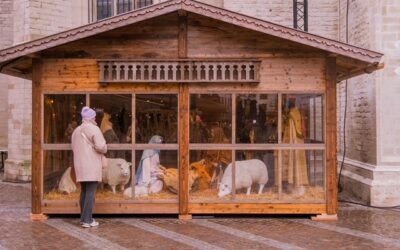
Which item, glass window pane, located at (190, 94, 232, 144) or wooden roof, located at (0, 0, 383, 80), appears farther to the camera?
glass window pane, located at (190, 94, 232, 144)

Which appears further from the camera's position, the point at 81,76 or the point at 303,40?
the point at 81,76

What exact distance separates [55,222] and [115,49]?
10.6 feet

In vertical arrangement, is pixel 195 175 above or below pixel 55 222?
above

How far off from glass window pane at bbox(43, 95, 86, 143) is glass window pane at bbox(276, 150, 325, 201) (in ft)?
12.4

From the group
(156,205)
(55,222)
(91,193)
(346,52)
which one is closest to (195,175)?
(156,205)

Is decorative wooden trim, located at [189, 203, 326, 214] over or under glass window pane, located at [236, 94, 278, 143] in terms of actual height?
under

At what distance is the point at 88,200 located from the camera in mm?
8867

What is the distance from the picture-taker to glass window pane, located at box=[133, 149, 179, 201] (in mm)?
9516

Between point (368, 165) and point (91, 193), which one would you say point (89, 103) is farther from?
point (368, 165)

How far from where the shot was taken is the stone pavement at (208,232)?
7590mm

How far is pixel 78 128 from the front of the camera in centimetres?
898

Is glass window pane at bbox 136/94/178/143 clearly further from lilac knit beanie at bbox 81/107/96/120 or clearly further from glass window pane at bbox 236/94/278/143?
glass window pane at bbox 236/94/278/143

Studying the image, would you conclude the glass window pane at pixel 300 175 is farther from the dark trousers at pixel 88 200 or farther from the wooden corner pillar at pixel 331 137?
the dark trousers at pixel 88 200

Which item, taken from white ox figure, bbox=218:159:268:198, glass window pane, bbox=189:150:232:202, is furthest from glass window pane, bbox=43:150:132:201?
white ox figure, bbox=218:159:268:198
